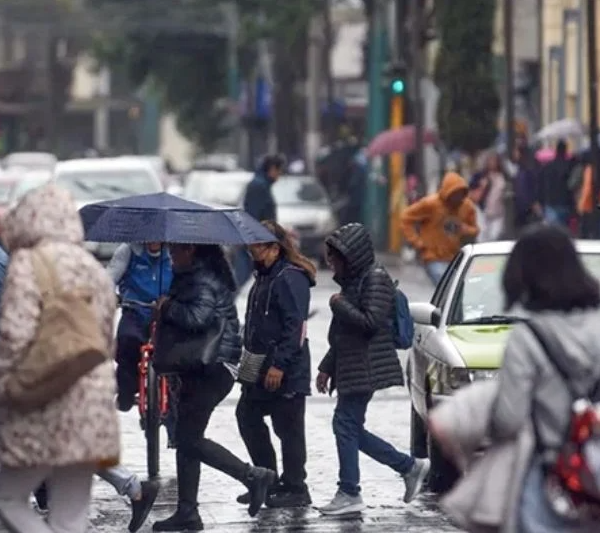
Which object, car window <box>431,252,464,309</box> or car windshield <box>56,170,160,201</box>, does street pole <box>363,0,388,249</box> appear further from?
car window <box>431,252,464,309</box>

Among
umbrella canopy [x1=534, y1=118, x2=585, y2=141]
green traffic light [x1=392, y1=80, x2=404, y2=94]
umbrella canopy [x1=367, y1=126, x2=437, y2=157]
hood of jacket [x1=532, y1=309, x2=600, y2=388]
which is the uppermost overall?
hood of jacket [x1=532, y1=309, x2=600, y2=388]

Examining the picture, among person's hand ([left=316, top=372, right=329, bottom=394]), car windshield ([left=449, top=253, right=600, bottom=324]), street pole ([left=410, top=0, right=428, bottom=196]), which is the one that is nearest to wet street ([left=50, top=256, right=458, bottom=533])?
person's hand ([left=316, top=372, right=329, bottom=394])

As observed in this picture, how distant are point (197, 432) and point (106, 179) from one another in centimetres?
2095

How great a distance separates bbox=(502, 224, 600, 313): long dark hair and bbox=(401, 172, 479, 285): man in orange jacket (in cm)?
1304

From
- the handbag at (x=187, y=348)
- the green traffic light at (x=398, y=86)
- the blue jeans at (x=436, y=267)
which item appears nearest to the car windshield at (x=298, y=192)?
the green traffic light at (x=398, y=86)

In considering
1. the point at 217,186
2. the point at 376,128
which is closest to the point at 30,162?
the point at 376,128

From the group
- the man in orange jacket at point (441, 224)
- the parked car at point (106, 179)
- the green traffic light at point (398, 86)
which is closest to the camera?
the man in orange jacket at point (441, 224)

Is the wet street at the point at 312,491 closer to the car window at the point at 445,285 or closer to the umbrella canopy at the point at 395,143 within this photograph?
the car window at the point at 445,285

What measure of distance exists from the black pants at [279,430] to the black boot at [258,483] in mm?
541

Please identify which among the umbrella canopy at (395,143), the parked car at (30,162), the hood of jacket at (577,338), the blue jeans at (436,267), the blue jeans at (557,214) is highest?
the hood of jacket at (577,338)

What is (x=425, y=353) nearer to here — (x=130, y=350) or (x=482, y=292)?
(x=482, y=292)

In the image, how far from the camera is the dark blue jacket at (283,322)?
11.6m

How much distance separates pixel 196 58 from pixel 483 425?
218 ft

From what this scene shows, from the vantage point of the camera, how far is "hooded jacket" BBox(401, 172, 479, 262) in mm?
20125
